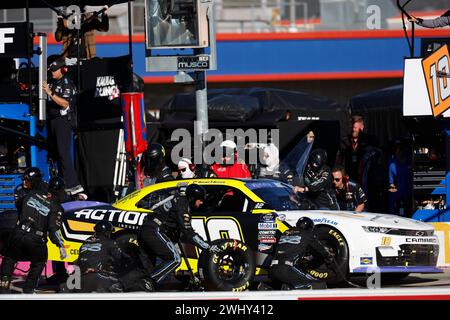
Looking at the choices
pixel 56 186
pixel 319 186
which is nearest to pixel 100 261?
pixel 56 186

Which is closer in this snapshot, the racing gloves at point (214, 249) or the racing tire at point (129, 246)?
the racing gloves at point (214, 249)

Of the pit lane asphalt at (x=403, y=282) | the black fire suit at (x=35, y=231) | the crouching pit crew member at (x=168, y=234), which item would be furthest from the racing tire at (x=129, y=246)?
the pit lane asphalt at (x=403, y=282)

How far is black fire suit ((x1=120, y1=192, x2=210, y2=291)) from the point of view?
1212 cm

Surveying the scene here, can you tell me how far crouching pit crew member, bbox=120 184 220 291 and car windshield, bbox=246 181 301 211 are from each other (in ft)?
3.87

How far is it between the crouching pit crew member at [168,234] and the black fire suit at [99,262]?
45 cm

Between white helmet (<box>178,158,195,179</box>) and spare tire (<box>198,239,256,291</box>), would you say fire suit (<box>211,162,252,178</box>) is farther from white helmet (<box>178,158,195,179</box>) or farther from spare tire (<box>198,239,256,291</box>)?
spare tire (<box>198,239,256,291</box>)

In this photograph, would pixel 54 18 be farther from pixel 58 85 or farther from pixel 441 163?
pixel 441 163

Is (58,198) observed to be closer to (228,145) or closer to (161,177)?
(161,177)

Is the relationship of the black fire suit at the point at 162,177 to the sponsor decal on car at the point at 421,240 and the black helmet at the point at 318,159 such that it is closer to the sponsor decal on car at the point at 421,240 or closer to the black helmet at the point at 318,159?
the black helmet at the point at 318,159

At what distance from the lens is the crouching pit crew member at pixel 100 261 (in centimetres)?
1082

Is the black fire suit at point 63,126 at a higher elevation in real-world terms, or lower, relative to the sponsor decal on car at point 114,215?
higher

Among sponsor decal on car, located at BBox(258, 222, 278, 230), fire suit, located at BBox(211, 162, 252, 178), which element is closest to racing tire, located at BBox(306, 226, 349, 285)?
sponsor decal on car, located at BBox(258, 222, 278, 230)

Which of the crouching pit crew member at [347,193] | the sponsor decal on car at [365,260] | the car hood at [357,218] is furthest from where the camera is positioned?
the crouching pit crew member at [347,193]
